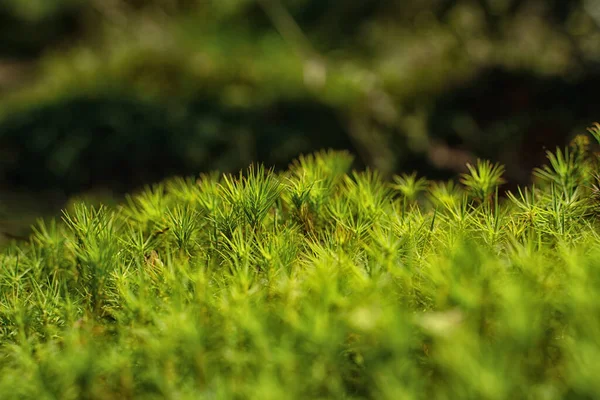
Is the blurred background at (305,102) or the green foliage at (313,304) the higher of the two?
the blurred background at (305,102)

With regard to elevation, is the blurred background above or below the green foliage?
above

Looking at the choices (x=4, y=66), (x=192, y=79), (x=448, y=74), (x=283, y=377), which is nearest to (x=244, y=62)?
(x=192, y=79)

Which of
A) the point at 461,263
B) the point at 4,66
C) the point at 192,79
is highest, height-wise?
the point at 4,66

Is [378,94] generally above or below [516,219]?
above

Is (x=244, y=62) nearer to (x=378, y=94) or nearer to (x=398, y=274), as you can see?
(x=378, y=94)

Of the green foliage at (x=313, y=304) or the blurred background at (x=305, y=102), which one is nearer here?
the green foliage at (x=313, y=304)
